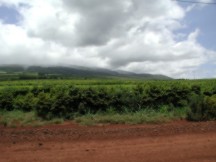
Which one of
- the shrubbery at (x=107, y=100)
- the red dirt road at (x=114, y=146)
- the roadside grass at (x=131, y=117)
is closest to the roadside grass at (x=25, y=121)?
the shrubbery at (x=107, y=100)

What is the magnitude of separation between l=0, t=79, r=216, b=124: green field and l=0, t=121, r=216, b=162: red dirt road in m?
3.73

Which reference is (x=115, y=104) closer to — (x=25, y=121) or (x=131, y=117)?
(x=131, y=117)

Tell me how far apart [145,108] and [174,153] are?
32.6 ft

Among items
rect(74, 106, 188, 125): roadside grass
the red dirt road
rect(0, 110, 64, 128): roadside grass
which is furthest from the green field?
the red dirt road

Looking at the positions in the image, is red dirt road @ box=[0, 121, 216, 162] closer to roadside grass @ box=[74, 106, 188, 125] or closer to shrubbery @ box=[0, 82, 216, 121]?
roadside grass @ box=[74, 106, 188, 125]

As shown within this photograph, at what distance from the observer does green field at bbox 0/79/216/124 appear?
15508mm

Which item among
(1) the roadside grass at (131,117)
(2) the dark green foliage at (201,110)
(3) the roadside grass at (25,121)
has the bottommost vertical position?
(3) the roadside grass at (25,121)

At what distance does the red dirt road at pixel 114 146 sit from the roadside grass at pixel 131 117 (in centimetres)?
303

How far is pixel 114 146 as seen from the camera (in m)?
8.85

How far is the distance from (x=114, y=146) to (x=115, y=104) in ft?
28.8

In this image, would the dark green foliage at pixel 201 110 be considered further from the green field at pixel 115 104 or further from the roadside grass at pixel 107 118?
the roadside grass at pixel 107 118

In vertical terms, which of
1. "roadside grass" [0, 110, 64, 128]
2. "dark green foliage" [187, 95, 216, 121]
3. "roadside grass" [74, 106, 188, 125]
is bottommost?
"roadside grass" [0, 110, 64, 128]

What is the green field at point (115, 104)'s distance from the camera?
15.5m

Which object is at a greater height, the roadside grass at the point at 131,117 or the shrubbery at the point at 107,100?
the shrubbery at the point at 107,100
